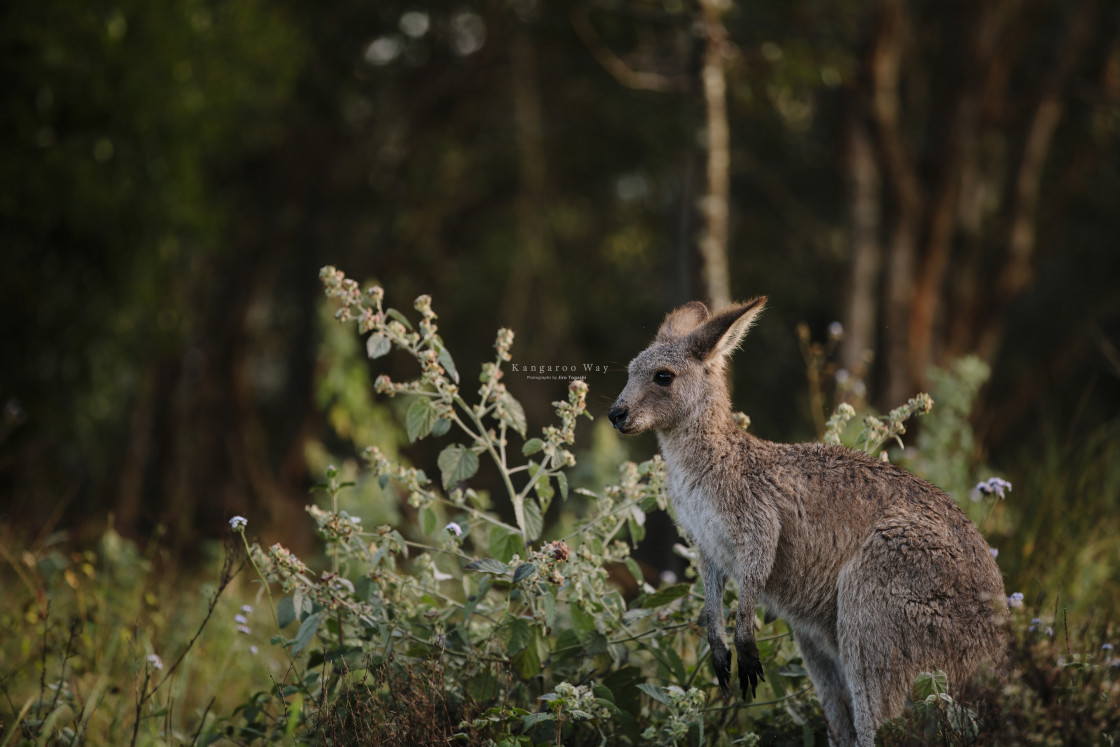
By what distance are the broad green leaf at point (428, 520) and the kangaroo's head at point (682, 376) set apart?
2.67 ft

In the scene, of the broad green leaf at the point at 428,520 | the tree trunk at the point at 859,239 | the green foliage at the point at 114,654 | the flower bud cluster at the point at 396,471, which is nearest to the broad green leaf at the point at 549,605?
the broad green leaf at the point at 428,520

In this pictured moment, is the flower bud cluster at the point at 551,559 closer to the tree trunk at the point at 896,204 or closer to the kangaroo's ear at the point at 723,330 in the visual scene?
the kangaroo's ear at the point at 723,330

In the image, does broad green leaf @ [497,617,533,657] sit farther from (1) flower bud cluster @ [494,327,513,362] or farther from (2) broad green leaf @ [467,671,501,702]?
(1) flower bud cluster @ [494,327,513,362]

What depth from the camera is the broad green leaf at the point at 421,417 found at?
4.36m

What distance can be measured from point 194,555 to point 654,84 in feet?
21.9

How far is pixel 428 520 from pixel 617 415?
0.86m

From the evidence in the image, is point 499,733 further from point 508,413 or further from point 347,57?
point 347,57

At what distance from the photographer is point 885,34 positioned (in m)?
Result: 13.1

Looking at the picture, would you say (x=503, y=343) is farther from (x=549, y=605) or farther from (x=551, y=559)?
(x=549, y=605)

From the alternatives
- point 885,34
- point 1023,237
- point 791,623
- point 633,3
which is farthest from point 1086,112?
point 791,623

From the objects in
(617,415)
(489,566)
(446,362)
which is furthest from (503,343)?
(489,566)

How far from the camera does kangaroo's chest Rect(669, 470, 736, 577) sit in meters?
4.27

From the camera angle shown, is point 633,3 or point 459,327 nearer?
point 633,3

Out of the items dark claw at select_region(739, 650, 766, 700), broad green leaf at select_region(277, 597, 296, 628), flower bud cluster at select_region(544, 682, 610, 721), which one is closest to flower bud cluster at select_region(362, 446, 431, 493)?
broad green leaf at select_region(277, 597, 296, 628)
